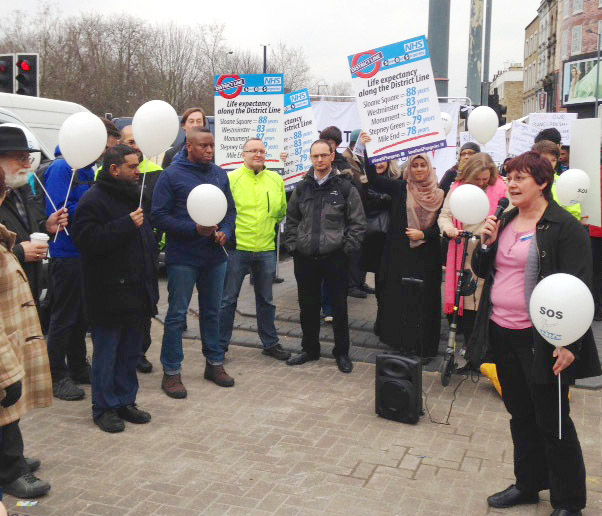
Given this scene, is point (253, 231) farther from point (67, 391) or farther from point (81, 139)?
point (67, 391)

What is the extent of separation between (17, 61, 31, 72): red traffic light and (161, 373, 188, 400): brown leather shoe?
10.1 metres

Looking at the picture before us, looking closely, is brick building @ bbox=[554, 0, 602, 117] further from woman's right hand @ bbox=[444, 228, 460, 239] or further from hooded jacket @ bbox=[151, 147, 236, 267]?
hooded jacket @ bbox=[151, 147, 236, 267]

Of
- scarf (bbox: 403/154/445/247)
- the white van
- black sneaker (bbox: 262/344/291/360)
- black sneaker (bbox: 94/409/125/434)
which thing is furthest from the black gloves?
the white van

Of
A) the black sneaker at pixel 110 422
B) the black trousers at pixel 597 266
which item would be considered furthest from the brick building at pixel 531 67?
the black sneaker at pixel 110 422

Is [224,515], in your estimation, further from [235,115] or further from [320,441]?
[235,115]

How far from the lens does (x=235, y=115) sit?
28.9ft

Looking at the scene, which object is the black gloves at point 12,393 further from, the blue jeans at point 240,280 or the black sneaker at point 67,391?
the blue jeans at point 240,280

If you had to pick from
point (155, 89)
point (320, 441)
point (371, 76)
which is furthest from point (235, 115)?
point (155, 89)

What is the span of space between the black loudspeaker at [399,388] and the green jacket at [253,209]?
1937mm

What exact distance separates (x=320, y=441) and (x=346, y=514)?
3.41 feet

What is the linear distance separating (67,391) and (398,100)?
149 inches

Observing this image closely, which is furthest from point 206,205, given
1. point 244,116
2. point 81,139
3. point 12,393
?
point 244,116

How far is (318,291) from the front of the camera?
6.75 meters

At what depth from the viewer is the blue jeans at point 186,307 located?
5.91 metres
